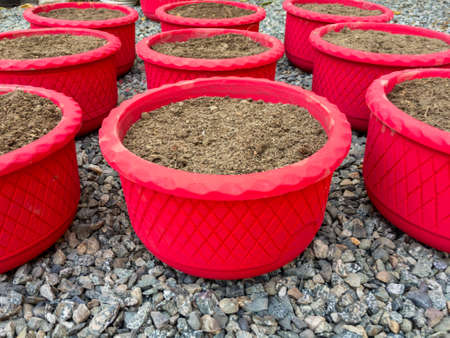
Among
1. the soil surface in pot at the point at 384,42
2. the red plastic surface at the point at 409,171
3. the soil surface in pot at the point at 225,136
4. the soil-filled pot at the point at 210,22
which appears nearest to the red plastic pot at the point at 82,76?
the soil-filled pot at the point at 210,22

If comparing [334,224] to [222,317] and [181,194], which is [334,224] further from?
[181,194]

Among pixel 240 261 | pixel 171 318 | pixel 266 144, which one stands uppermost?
pixel 266 144

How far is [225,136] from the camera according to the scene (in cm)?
150

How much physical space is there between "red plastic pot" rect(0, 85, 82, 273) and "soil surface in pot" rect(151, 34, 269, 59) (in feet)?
3.02

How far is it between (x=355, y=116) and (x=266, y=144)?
1.08 meters

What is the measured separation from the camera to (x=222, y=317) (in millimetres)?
1280

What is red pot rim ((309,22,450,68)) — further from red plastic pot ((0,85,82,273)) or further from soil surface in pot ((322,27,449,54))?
red plastic pot ((0,85,82,273))

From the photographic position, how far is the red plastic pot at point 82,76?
2.01 metres

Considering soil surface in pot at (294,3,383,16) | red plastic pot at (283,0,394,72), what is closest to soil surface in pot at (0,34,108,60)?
Answer: red plastic pot at (283,0,394,72)

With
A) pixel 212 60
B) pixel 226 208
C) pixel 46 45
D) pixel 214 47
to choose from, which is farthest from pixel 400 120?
pixel 46 45

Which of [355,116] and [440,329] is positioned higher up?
[355,116]

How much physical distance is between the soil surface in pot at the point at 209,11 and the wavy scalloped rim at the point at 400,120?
70.5 inches

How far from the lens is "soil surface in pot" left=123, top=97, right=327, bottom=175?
133cm

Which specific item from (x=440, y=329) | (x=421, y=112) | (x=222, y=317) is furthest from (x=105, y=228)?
(x=421, y=112)
